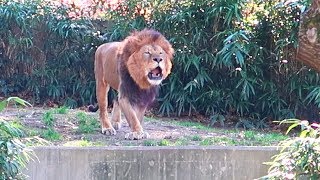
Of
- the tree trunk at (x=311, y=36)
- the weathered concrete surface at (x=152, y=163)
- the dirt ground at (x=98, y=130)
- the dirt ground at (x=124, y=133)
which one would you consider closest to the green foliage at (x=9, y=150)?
the weathered concrete surface at (x=152, y=163)

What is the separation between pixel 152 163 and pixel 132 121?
1.61 meters

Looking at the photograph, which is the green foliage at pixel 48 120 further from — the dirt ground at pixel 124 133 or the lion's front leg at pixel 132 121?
the lion's front leg at pixel 132 121

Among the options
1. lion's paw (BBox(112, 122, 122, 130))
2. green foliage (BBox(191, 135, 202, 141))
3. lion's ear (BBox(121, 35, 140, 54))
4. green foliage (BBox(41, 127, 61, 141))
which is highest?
lion's ear (BBox(121, 35, 140, 54))

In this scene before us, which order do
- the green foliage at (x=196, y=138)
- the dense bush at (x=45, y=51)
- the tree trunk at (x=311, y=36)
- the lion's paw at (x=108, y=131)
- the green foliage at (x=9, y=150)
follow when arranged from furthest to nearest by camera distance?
the dense bush at (x=45, y=51) < the lion's paw at (x=108, y=131) < the green foliage at (x=196, y=138) < the tree trunk at (x=311, y=36) < the green foliage at (x=9, y=150)

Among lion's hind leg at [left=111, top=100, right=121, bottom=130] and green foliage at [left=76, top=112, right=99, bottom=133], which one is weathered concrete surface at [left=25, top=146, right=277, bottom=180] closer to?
green foliage at [left=76, top=112, right=99, bottom=133]

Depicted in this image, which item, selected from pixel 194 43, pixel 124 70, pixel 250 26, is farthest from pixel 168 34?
pixel 124 70

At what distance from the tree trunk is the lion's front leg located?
2659mm

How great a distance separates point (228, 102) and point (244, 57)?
695 millimetres

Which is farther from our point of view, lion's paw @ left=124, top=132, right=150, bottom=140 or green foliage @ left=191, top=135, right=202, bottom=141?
green foliage @ left=191, top=135, right=202, bottom=141

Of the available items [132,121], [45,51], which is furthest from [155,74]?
[45,51]

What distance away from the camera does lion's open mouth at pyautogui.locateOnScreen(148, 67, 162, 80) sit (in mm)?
7752

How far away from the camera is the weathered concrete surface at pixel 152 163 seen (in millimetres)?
6125

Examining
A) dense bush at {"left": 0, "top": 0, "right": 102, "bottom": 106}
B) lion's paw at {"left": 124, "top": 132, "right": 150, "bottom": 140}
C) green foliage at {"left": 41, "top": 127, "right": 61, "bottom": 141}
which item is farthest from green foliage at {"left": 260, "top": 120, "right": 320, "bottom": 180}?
dense bush at {"left": 0, "top": 0, "right": 102, "bottom": 106}

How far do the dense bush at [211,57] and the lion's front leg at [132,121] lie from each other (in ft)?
9.70
